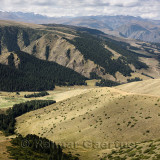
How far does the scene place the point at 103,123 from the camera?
76.9m

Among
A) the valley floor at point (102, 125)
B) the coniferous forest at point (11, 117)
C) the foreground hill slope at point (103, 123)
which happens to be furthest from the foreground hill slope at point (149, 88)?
the coniferous forest at point (11, 117)

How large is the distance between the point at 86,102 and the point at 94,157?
1962 inches

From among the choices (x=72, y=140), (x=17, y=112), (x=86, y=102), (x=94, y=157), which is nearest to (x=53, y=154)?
(x=94, y=157)

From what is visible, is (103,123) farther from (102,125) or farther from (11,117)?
(11,117)

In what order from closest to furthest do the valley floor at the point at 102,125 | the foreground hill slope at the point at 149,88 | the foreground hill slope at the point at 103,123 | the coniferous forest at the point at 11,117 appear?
the valley floor at the point at 102,125
the foreground hill slope at the point at 103,123
the coniferous forest at the point at 11,117
the foreground hill slope at the point at 149,88

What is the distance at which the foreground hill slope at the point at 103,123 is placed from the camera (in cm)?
6625

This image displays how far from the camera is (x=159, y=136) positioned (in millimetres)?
61656

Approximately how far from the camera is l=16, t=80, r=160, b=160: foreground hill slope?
66.2 metres

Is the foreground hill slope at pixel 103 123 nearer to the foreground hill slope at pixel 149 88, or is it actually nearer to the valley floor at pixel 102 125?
the valley floor at pixel 102 125

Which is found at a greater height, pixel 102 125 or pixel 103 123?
pixel 103 123

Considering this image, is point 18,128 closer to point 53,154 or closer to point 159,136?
point 53,154

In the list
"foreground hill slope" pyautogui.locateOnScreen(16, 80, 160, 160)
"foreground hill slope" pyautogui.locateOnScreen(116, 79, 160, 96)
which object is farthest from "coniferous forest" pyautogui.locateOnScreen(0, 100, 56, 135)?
"foreground hill slope" pyautogui.locateOnScreen(116, 79, 160, 96)

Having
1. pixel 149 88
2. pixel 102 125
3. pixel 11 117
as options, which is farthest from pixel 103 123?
pixel 149 88

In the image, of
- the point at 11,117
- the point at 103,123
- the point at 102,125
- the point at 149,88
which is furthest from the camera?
the point at 149,88
